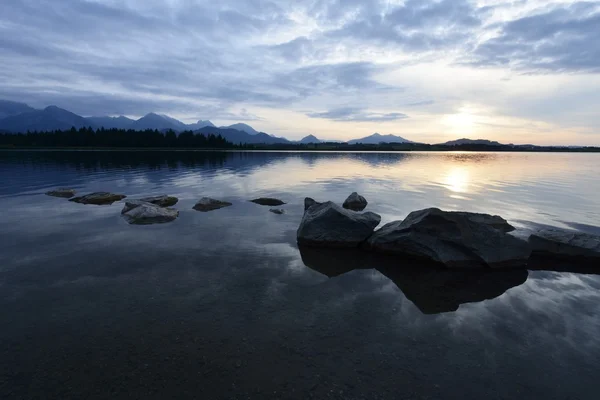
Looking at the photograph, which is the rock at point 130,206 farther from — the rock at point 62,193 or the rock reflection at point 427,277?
the rock reflection at point 427,277

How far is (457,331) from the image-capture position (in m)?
9.30

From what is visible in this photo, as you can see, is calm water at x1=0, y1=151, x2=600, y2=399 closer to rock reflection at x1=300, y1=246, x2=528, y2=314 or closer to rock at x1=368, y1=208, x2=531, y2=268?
rock reflection at x1=300, y1=246, x2=528, y2=314

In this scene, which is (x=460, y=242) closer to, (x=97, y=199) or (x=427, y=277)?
(x=427, y=277)

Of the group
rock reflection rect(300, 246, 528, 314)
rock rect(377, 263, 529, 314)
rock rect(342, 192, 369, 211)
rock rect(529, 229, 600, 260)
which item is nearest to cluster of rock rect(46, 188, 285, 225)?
rock rect(342, 192, 369, 211)

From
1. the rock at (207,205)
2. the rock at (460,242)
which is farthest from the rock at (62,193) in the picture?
the rock at (460,242)

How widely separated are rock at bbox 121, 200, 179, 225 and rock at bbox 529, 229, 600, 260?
24.2 meters

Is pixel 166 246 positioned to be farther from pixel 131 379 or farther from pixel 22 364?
pixel 131 379

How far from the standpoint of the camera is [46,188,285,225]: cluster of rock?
21.7m

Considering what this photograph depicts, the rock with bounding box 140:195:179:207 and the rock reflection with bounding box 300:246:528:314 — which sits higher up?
the rock with bounding box 140:195:179:207

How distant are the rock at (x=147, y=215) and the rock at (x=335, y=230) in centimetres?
1133

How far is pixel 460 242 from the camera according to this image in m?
14.6

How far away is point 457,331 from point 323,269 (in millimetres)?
6151

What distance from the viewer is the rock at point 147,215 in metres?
21.3

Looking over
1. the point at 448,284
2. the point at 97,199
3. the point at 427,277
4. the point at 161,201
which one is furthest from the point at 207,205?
the point at 448,284
